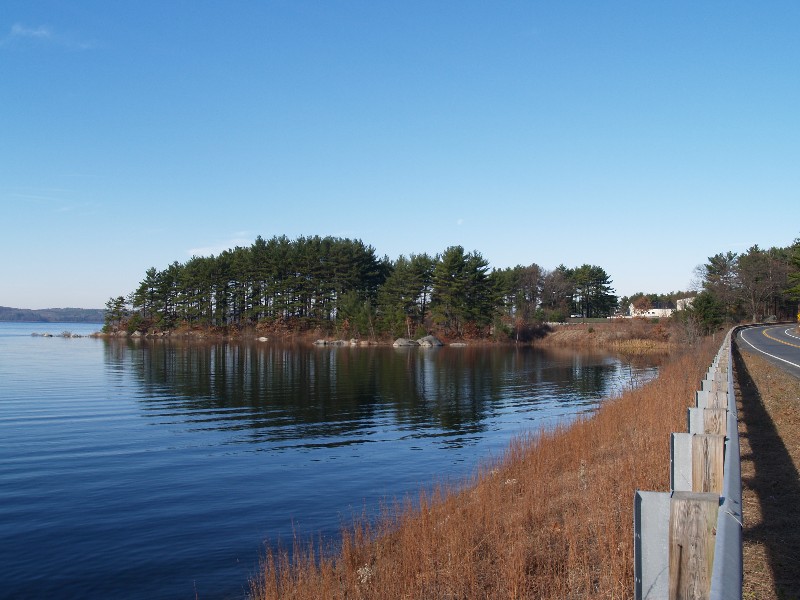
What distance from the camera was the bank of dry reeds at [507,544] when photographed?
6.70 metres

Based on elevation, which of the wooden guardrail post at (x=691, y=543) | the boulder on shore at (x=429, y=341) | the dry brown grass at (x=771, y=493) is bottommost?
the boulder on shore at (x=429, y=341)

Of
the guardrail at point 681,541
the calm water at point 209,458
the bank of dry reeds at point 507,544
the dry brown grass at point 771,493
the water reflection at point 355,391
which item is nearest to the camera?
the guardrail at point 681,541

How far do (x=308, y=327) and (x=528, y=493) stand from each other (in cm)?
8968

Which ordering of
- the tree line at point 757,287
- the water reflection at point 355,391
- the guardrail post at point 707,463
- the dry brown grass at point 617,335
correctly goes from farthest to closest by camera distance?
1. the tree line at point 757,287
2. the dry brown grass at point 617,335
3. the water reflection at point 355,391
4. the guardrail post at point 707,463

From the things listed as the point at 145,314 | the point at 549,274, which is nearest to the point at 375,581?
the point at 145,314

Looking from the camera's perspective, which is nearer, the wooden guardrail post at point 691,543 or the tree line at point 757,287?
the wooden guardrail post at point 691,543

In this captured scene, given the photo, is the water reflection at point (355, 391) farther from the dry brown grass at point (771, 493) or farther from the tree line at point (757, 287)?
the tree line at point (757, 287)

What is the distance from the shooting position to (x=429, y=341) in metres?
83.4

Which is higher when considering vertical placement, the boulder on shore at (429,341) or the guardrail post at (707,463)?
the guardrail post at (707,463)

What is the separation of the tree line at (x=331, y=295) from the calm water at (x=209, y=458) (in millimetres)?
46513

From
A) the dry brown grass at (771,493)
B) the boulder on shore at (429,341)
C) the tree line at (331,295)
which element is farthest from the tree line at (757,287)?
the dry brown grass at (771,493)

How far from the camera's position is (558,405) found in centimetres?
3080

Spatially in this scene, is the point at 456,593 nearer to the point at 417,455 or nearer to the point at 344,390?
the point at 417,455

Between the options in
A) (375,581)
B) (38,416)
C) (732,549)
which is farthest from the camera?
(38,416)
